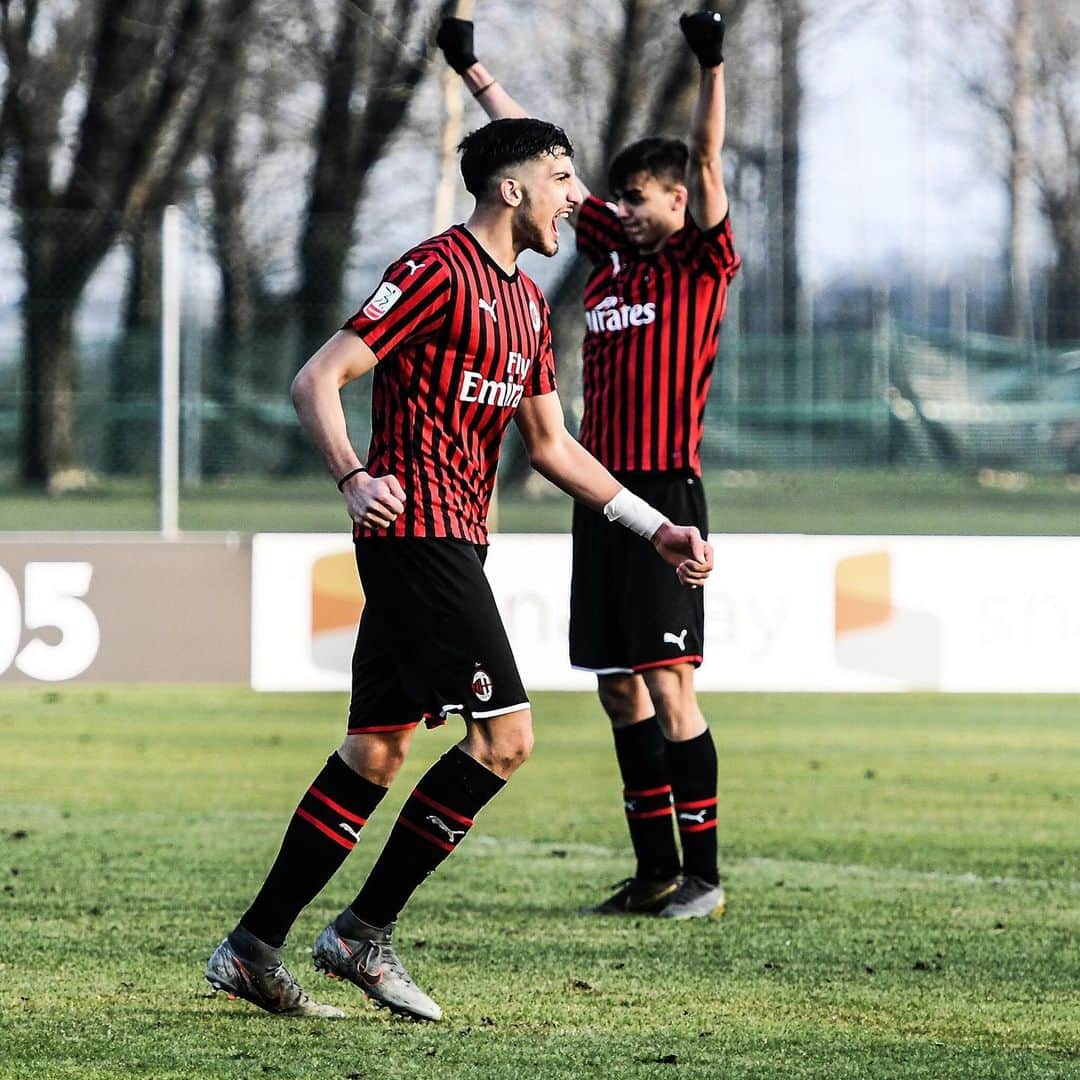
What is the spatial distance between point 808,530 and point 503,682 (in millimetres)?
17048

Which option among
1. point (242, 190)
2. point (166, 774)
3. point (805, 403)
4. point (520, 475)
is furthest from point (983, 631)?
point (242, 190)

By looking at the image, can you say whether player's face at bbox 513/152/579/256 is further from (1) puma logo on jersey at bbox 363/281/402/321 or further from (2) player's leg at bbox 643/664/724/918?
(2) player's leg at bbox 643/664/724/918

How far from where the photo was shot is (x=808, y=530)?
22.0 meters

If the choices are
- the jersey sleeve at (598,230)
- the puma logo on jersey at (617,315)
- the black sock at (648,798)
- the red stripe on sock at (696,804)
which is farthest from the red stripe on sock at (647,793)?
the jersey sleeve at (598,230)

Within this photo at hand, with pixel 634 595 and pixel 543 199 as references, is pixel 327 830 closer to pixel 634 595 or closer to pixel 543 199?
pixel 543 199

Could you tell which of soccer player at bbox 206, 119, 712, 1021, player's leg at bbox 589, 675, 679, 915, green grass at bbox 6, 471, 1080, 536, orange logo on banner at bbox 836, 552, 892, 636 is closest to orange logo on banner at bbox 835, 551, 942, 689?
orange logo on banner at bbox 836, 552, 892, 636

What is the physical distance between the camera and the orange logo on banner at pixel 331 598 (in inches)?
510

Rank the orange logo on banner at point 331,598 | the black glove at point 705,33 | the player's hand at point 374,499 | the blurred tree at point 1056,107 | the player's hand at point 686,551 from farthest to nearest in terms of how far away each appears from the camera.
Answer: the blurred tree at point 1056,107 < the orange logo on banner at point 331,598 < the black glove at point 705,33 < the player's hand at point 686,551 < the player's hand at point 374,499

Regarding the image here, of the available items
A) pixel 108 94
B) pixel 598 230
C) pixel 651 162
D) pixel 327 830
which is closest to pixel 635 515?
pixel 327 830

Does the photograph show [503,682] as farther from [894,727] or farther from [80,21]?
[80,21]

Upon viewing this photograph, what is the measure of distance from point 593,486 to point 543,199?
76cm

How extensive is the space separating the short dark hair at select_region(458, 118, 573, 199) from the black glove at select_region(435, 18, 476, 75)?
1.99 m

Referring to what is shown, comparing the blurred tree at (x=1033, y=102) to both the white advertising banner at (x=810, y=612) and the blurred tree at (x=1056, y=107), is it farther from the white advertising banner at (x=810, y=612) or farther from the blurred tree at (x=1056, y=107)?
the white advertising banner at (x=810, y=612)

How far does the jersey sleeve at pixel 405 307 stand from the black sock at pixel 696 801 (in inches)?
92.3
